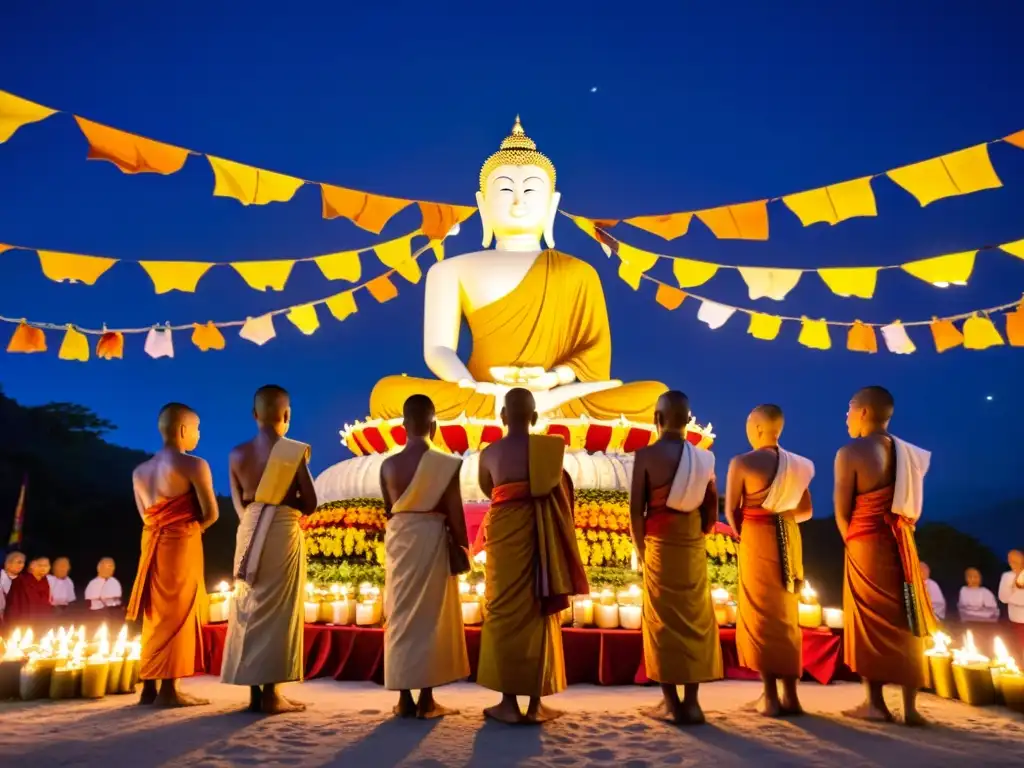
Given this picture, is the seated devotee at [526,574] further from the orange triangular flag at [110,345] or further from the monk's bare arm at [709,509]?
the orange triangular flag at [110,345]

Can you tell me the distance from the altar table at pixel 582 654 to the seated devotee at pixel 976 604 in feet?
11.6

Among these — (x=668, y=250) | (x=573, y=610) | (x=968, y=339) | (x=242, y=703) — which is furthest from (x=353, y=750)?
(x=668, y=250)

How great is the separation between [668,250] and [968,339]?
1131cm

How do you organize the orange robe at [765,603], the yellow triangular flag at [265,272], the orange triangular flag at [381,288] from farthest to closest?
the orange triangular flag at [381,288] < the yellow triangular flag at [265,272] < the orange robe at [765,603]

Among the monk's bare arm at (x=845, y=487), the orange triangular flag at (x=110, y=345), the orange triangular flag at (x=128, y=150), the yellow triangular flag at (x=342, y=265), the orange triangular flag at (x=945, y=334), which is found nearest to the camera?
the monk's bare arm at (x=845, y=487)

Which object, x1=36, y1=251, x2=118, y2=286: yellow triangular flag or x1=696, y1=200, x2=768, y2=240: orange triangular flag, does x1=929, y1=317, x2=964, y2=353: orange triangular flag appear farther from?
x1=36, y1=251, x2=118, y2=286: yellow triangular flag

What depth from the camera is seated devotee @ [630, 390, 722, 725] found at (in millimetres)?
4336

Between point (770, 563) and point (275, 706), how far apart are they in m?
2.83

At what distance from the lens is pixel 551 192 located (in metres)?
10.7

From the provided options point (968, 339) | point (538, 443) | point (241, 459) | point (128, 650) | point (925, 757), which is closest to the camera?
point (925, 757)

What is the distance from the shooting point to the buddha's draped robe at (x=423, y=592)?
4410 mm

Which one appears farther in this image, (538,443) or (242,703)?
(242,703)

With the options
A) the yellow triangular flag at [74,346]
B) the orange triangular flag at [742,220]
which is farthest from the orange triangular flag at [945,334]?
the yellow triangular flag at [74,346]

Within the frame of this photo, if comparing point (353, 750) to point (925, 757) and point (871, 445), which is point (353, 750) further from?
point (871, 445)
